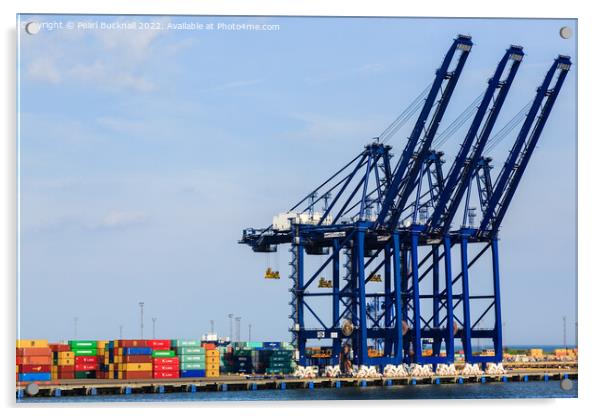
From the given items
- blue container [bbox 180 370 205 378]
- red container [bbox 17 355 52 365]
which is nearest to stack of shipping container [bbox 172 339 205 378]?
blue container [bbox 180 370 205 378]

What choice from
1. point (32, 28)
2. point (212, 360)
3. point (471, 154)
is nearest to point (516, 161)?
point (471, 154)

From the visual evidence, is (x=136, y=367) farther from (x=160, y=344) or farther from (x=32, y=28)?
(x=32, y=28)

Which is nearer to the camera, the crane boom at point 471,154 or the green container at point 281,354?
the crane boom at point 471,154

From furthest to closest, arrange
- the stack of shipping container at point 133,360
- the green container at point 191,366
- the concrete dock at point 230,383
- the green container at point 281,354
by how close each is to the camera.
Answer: the green container at point 281,354 < the green container at point 191,366 < the stack of shipping container at point 133,360 < the concrete dock at point 230,383

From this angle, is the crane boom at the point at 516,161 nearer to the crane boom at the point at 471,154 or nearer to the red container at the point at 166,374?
the crane boom at the point at 471,154

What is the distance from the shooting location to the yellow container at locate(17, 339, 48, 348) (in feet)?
114

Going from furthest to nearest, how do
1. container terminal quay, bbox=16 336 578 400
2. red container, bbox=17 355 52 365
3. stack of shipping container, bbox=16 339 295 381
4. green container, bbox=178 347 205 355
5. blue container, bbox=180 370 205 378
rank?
green container, bbox=178 347 205 355
blue container, bbox=180 370 205 378
stack of shipping container, bbox=16 339 295 381
container terminal quay, bbox=16 336 578 400
red container, bbox=17 355 52 365

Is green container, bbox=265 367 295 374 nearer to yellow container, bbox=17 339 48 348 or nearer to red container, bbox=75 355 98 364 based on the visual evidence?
red container, bbox=75 355 98 364

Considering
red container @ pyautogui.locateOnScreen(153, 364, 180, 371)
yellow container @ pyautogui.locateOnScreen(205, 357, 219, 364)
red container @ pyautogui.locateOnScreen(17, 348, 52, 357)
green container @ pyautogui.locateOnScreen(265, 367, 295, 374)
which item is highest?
red container @ pyautogui.locateOnScreen(17, 348, 52, 357)

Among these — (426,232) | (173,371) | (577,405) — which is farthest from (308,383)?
(577,405)

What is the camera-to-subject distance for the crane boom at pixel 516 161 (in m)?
56.7

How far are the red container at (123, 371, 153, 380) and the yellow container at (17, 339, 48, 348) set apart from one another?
11.4 metres

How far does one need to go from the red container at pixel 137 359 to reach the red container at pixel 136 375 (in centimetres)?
51

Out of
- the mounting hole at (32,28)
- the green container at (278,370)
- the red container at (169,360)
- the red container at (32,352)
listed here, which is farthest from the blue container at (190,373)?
the mounting hole at (32,28)
